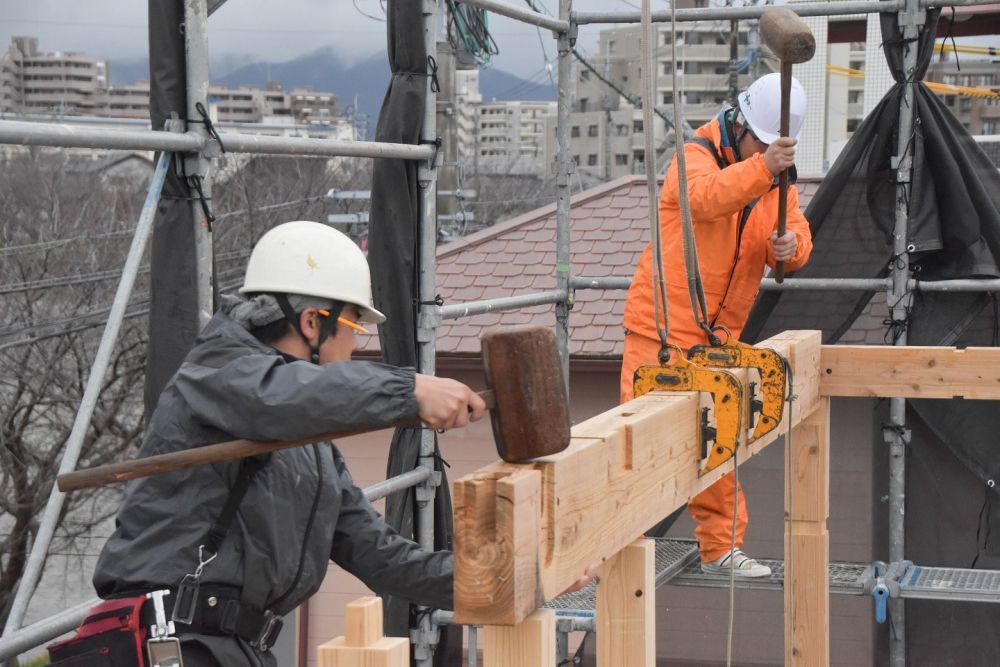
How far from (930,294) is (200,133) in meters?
3.90

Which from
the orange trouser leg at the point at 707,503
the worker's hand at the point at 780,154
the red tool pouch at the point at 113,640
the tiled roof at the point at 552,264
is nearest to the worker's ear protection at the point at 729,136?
the worker's hand at the point at 780,154

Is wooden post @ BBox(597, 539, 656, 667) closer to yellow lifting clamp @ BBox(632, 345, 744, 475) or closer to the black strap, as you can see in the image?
yellow lifting clamp @ BBox(632, 345, 744, 475)

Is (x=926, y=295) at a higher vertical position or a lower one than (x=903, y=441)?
higher

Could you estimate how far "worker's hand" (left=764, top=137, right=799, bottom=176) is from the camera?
4164 millimetres

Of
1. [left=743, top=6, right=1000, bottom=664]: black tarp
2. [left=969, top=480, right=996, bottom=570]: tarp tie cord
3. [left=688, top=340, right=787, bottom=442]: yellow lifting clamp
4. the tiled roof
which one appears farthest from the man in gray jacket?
the tiled roof

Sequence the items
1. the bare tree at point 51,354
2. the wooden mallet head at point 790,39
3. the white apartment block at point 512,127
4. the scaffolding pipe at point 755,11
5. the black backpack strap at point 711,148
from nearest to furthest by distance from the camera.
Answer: the wooden mallet head at point 790,39, the black backpack strap at point 711,148, the scaffolding pipe at point 755,11, the bare tree at point 51,354, the white apartment block at point 512,127

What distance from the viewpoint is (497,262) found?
974cm

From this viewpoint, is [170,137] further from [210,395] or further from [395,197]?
[395,197]

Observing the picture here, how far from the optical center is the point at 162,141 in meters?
3.20

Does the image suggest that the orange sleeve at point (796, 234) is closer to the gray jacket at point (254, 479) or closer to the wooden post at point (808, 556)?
the wooden post at point (808, 556)

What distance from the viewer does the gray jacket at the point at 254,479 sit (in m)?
2.47

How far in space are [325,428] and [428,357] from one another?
7.30 feet

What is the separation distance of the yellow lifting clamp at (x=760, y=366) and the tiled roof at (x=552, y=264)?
501 cm

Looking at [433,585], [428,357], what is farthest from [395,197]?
[433,585]
